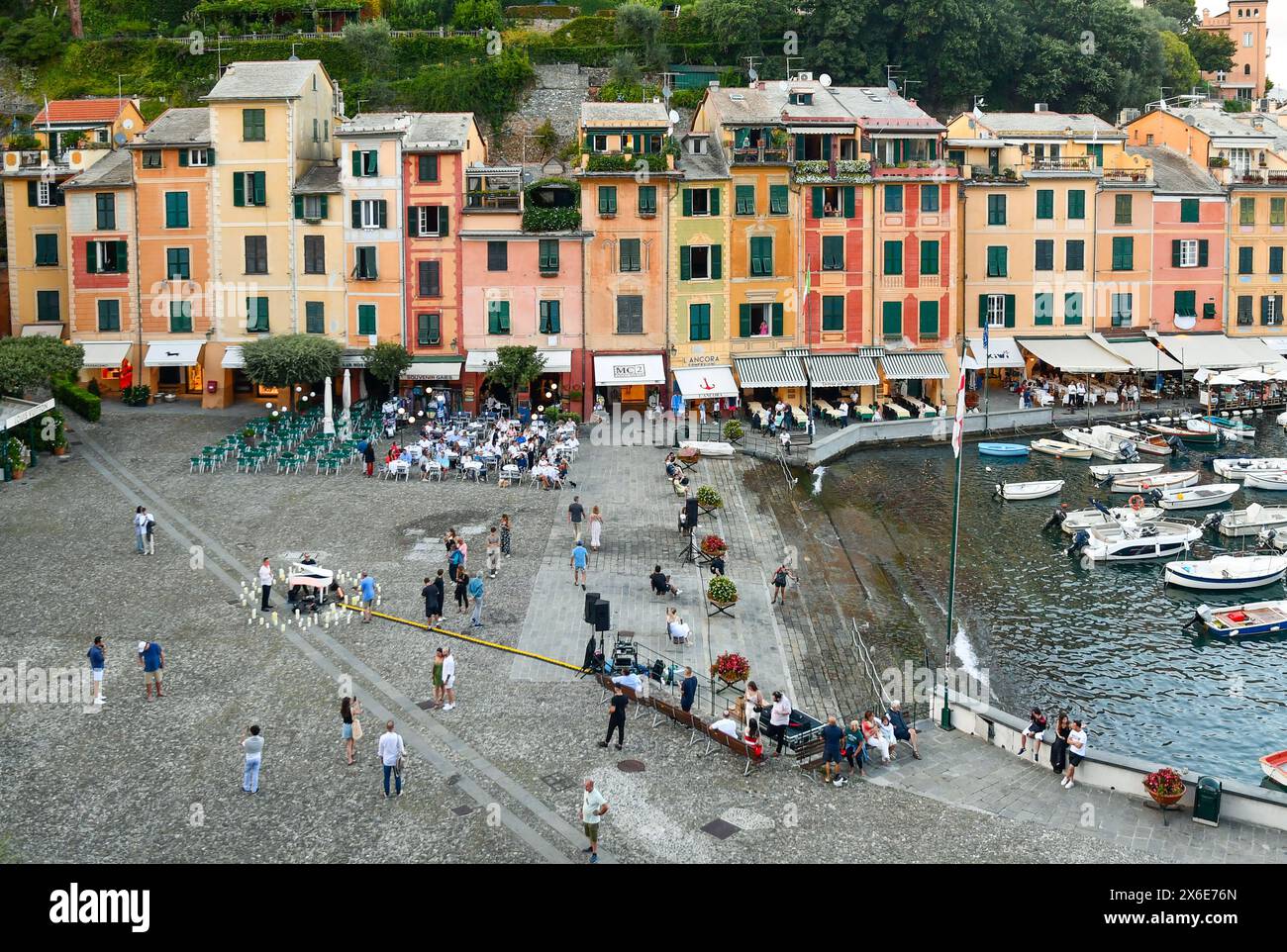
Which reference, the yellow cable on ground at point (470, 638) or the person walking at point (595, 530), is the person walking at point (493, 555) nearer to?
the person walking at point (595, 530)

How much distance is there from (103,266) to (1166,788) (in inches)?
1977

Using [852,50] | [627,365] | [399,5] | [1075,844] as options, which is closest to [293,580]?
[1075,844]

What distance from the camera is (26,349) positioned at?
164 ft

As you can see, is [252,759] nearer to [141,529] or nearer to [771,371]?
[141,529]

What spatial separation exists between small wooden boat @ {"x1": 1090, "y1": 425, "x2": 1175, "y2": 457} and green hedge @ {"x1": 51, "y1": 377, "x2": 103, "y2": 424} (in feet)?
130

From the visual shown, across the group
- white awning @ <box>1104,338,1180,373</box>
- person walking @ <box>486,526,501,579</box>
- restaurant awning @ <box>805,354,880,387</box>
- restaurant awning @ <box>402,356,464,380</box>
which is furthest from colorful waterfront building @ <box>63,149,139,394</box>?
white awning @ <box>1104,338,1180,373</box>

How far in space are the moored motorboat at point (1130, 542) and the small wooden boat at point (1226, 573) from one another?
181 cm

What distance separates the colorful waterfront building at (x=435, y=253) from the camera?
58000 millimetres

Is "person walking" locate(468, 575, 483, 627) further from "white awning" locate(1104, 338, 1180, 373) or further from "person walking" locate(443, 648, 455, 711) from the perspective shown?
"white awning" locate(1104, 338, 1180, 373)

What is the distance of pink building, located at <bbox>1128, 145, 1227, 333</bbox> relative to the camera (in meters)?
67.6

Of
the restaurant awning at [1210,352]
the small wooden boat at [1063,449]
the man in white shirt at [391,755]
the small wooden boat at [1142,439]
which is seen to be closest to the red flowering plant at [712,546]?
the man in white shirt at [391,755]

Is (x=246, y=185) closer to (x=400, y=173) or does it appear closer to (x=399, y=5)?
(x=400, y=173)

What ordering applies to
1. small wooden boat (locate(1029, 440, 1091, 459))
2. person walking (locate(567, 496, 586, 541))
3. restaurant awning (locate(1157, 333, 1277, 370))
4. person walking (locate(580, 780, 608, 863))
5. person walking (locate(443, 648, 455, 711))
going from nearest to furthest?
person walking (locate(580, 780, 608, 863)) < person walking (locate(443, 648, 455, 711)) < person walking (locate(567, 496, 586, 541)) < small wooden boat (locate(1029, 440, 1091, 459)) < restaurant awning (locate(1157, 333, 1277, 370))

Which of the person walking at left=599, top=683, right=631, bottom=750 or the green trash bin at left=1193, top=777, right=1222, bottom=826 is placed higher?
the person walking at left=599, top=683, right=631, bottom=750
